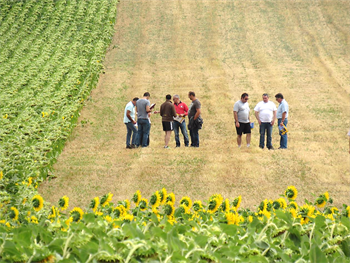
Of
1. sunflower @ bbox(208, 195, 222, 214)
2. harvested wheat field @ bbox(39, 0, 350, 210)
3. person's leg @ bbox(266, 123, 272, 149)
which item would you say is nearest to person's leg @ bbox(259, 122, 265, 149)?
person's leg @ bbox(266, 123, 272, 149)

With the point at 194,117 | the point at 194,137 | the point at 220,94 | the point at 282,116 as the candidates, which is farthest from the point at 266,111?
the point at 220,94

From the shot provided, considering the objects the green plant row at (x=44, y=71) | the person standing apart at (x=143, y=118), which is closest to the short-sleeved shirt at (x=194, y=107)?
the person standing apart at (x=143, y=118)

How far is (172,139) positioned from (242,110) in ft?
9.70

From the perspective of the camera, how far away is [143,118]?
1296 cm

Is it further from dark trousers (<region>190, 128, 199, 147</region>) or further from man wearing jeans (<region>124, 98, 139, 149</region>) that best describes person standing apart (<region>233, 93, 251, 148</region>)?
man wearing jeans (<region>124, 98, 139, 149</region>)

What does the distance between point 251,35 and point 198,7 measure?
5536 millimetres

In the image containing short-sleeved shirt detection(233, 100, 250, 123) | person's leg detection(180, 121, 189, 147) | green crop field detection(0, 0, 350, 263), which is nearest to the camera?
green crop field detection(0, 0, 350, 263)

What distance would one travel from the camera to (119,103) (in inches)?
723

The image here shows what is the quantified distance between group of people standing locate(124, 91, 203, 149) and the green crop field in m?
0.60

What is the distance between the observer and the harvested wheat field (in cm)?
1016

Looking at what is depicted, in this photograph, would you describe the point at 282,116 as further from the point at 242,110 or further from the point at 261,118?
the point at 242,110

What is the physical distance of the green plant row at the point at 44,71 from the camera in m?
11.0

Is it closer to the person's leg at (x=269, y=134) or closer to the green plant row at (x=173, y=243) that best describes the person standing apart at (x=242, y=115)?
the person's leg at (x=269, y=134)

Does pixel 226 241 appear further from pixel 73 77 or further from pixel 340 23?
pixel 340 23
